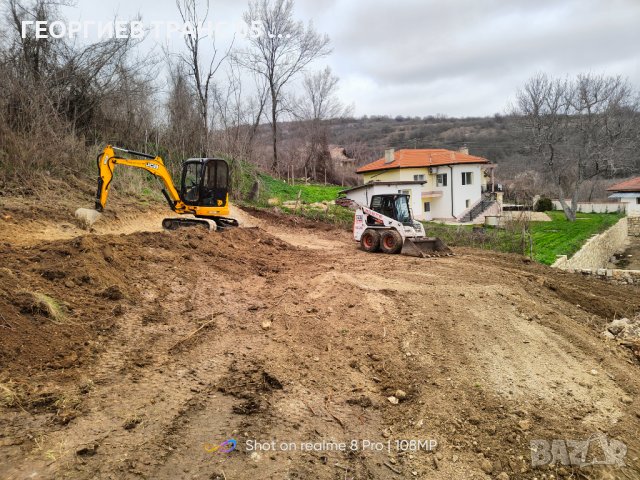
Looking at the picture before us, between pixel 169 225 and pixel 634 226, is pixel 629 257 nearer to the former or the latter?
pixel 634 226

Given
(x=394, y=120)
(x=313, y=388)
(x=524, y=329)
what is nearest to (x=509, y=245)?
(x=524, y=329)

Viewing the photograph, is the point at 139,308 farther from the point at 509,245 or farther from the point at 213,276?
the point at 509,245

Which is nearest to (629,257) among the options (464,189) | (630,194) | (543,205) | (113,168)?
(464,189)

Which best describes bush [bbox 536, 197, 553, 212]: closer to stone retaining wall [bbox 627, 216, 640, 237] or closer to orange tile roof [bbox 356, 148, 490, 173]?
stone retaining wall [bbox 627, 216, 640, 237]

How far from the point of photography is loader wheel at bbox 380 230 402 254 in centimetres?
1297

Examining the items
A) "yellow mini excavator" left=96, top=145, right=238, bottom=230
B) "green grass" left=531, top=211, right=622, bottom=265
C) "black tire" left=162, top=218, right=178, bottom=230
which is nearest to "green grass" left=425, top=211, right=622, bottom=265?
"green grass" left=531, top=211, right=622, bottom=265

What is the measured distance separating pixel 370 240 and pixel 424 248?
159 cm

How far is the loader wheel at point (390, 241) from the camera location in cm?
1297

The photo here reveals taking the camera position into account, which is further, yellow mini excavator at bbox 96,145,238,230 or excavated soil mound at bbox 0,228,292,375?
yellow mini excavator at bbox 96,145,238,230

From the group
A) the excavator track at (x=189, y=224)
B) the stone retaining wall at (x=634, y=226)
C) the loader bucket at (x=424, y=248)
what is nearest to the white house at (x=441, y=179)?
the stone retaining wall at (x=634, y=226)

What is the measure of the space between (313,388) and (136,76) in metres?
18.0

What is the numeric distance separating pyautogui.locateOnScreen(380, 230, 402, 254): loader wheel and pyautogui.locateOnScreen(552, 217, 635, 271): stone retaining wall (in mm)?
5599

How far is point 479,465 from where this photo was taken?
394 centimetres

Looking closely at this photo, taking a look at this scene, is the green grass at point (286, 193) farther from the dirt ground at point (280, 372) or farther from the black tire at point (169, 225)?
the dirt ground at point (280, 372)
